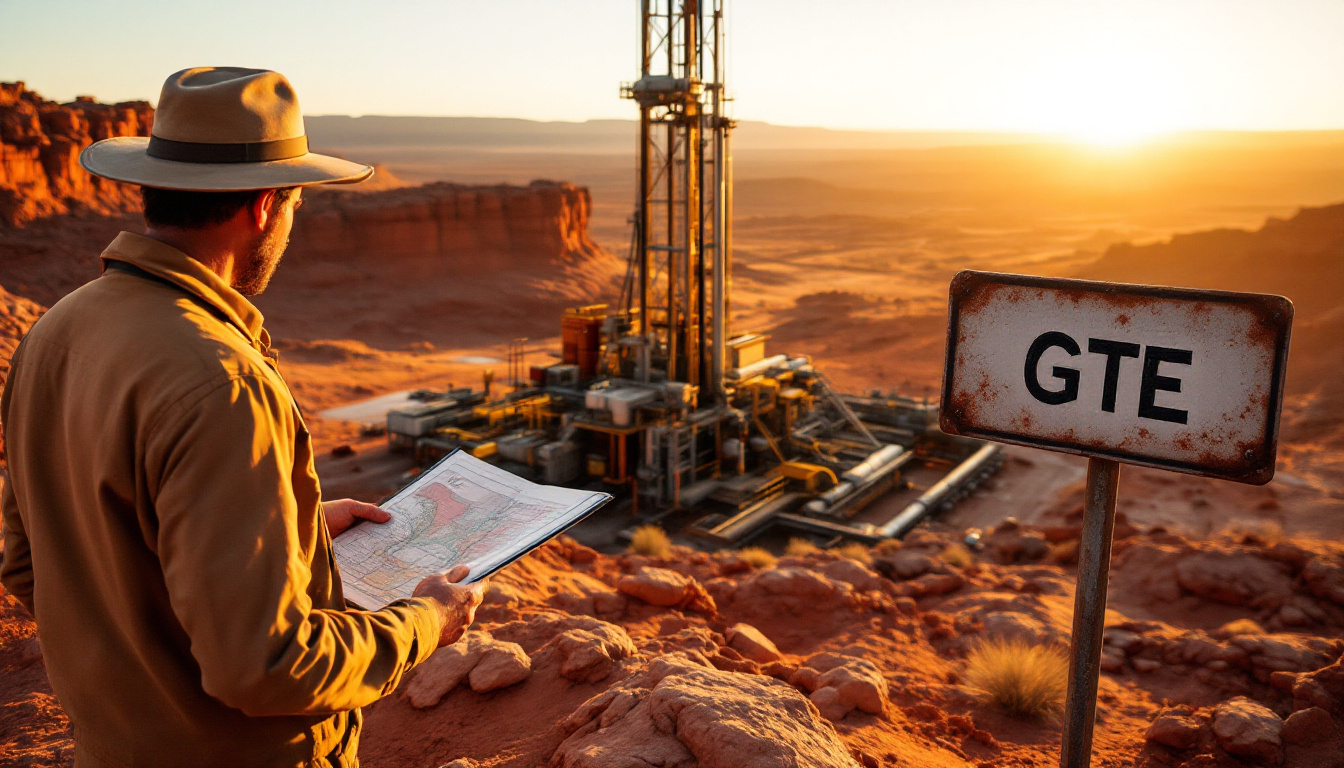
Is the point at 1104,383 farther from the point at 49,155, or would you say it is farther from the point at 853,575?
the point at 49,155

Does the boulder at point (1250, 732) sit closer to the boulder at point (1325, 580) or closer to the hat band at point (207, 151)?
the boulder at point (1325, 580)

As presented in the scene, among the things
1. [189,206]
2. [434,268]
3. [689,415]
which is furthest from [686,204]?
[434,268]

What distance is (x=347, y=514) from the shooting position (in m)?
2.90

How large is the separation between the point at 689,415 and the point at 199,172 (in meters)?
14.5

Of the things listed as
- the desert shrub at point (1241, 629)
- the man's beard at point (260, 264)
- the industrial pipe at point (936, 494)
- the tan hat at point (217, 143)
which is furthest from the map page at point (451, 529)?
the industrial pipe at point (936, 494)

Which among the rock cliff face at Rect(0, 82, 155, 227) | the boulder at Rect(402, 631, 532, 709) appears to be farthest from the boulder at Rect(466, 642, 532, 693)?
the rock cliff face at Rect(0, 82, 155, 227)

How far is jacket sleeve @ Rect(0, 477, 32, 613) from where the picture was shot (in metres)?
2.34

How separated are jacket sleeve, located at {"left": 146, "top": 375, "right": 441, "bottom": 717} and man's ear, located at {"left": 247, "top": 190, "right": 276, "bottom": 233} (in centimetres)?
48

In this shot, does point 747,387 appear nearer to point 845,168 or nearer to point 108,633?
point 108,633

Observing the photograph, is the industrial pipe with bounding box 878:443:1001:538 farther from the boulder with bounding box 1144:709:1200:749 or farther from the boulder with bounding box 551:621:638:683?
the boulder with bounding box 551:621:638:683

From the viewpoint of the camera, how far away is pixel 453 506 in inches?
116

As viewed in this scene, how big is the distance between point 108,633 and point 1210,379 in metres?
2.75

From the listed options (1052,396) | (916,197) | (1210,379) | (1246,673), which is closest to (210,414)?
(1052,396)

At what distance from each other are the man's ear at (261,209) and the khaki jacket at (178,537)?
0.19 m
